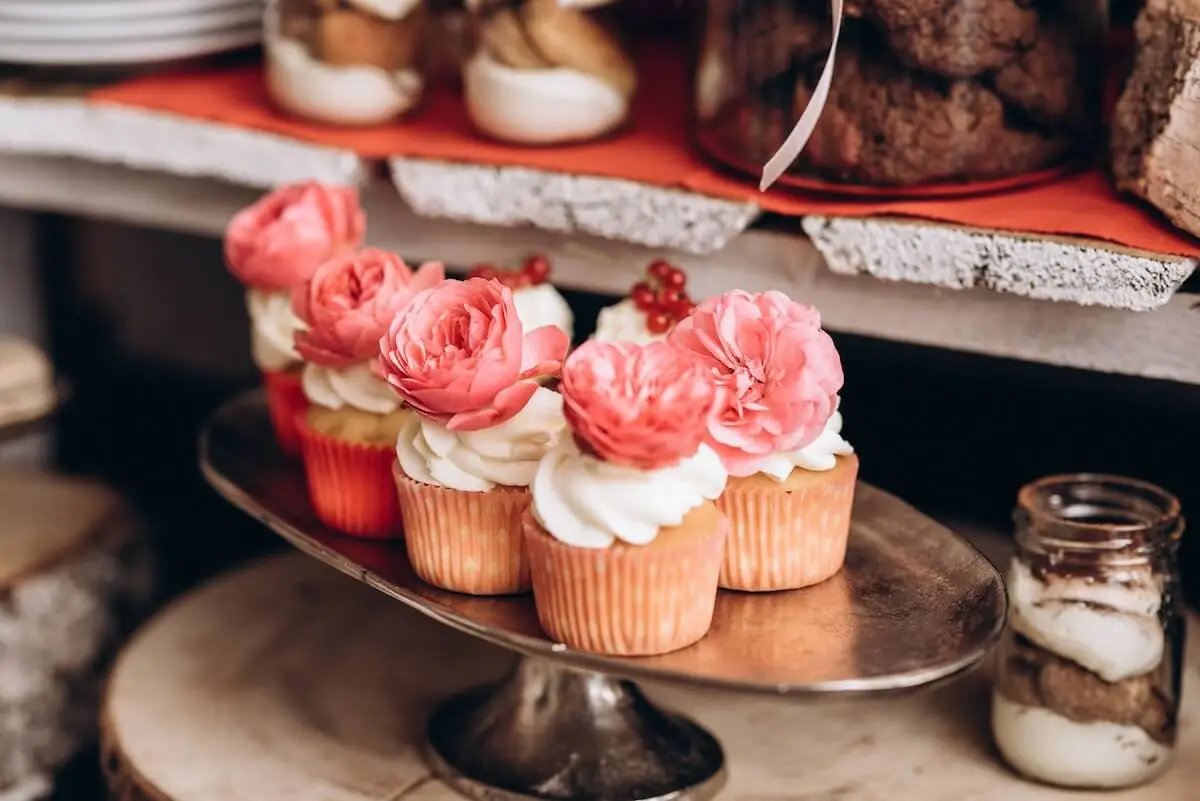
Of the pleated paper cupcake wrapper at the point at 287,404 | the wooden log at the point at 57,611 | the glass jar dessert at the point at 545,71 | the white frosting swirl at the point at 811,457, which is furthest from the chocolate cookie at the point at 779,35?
the wooden log at the point at 57,611

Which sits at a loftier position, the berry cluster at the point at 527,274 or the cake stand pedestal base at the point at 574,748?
the berry cluster at the point at 527,274

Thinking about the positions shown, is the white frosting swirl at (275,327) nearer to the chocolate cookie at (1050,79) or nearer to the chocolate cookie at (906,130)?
the chocolate cookie at (906,130)

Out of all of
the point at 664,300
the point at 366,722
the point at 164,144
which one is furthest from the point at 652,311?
the point at 164,144

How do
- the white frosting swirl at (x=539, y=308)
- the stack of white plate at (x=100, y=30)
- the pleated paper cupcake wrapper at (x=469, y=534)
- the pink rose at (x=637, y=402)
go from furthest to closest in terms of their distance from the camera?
1. the stack of white plate at (x=100, y=30)
2. the white frosting swirl at (x=539, y=308)
3. the pleated paper cupcake wrapper at (x=469, y=534)
4. the pink rose at (x=637, y=402)

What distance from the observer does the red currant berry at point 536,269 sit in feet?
2.89

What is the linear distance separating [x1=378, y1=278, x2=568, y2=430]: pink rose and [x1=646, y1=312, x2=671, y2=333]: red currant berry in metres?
0.11

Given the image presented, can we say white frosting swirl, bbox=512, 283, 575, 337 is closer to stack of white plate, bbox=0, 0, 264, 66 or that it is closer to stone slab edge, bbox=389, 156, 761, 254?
stone slab edge, bbox=389, 156, 761, 254

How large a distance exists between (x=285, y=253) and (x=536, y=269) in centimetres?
15

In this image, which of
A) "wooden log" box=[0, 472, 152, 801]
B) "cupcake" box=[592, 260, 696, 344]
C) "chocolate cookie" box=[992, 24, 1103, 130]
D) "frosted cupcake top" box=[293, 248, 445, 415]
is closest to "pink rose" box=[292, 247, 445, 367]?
"frosted cupcake top" box=[293, 248, 445, 415]

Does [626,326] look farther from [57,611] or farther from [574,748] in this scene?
[57,611]

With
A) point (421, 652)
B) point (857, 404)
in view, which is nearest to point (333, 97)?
point (421, 652)

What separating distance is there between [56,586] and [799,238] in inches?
27.0

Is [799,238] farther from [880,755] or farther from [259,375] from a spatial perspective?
[259,375]

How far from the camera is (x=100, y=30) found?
110 centimetres
